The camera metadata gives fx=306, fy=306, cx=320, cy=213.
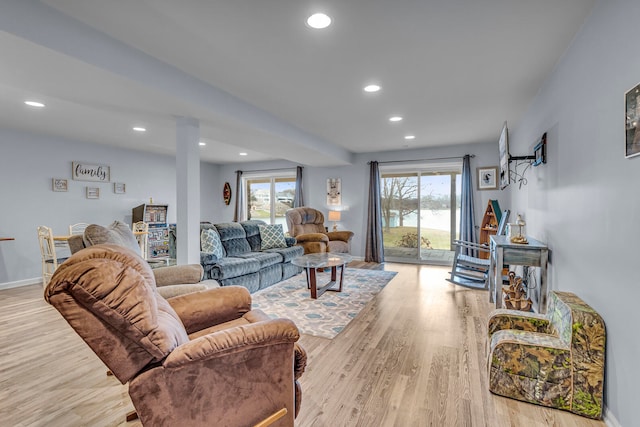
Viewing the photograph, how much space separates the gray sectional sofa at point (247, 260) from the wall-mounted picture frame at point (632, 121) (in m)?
3.67

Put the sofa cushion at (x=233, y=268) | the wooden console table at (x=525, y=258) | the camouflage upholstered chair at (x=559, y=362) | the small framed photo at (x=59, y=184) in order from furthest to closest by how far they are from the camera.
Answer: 1. the small framed photo at (x=59, y=184)
2. the sofa cushion at (x=233, y=268)
3. the wooden console table at (x=525, y=258)
4. the camouflage upholstered chair at (x=559, y=362)

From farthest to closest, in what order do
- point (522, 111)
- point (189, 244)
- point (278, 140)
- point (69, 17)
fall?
1. point (278, 140)
2. point (522, 111)
3. point (189, 244)
4. point (69, 17)

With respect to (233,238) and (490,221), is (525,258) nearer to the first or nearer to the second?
(490,221)

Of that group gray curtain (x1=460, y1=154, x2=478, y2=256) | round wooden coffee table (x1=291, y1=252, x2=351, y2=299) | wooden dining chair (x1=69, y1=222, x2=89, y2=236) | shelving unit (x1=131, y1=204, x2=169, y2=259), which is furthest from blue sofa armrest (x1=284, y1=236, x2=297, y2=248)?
wooden dining chair (x1=69, y1=222, x2=89, y2=236)

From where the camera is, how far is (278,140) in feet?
14.5

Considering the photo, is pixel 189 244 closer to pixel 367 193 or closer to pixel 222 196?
pixel 367 193

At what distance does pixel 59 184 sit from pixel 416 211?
21.7 ft

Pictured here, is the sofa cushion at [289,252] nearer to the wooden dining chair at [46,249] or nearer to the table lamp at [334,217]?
the table lamp at [334,217]

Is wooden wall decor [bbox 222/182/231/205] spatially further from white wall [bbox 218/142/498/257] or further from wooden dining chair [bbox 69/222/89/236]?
wooden dining chair [bbox 69/222/89/236]

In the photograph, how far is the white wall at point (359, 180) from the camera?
227 inches

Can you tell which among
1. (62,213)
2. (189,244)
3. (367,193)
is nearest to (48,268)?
(62,213)

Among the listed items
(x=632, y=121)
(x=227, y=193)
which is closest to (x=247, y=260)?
(x=632, y=121)

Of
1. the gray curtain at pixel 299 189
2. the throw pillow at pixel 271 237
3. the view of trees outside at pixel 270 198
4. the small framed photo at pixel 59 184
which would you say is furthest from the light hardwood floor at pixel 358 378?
the view of trees outside at pixel 270 198

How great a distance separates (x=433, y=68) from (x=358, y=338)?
2.49 m
